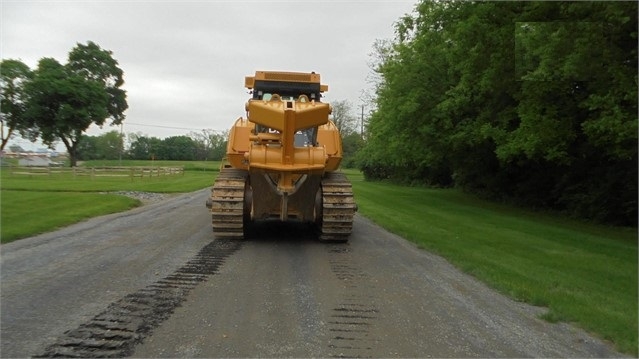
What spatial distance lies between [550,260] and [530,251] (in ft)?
3.80

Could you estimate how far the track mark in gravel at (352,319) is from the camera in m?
5.13

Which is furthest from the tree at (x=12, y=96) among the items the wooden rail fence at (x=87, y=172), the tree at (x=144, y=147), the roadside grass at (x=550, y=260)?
the roadside grass at (x=550, y=260)

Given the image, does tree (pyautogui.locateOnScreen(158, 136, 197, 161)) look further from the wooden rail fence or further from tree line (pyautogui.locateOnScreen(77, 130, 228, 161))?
the wooden rail fence

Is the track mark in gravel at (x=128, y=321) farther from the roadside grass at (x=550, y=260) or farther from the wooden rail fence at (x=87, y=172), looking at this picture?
the wooden rail fence at (x=87, y=172)

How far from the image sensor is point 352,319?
19.9ft

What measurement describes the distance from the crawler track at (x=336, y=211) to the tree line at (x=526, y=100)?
6.39 metres

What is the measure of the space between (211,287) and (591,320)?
4.59m

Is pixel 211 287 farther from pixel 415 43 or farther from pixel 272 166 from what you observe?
pixel 415 43

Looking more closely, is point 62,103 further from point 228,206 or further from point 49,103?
point 228,206

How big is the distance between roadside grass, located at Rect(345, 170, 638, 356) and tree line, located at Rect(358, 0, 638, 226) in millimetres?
2716

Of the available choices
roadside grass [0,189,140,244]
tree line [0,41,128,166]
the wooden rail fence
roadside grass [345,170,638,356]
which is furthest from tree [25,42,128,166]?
roadside grass [345,170,638,356]

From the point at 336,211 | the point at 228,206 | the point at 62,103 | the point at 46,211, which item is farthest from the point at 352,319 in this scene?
the point at 62,103

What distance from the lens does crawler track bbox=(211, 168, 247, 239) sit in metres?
11.2

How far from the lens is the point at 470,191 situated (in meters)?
37.5
